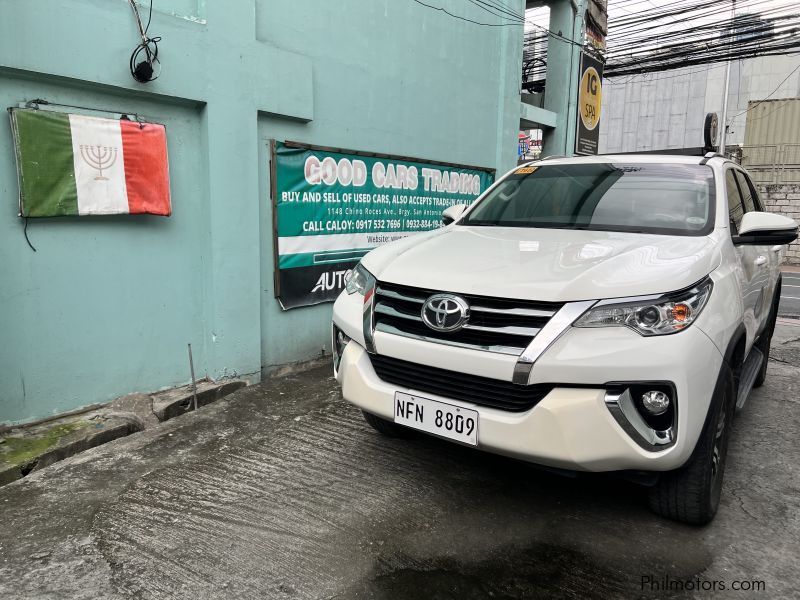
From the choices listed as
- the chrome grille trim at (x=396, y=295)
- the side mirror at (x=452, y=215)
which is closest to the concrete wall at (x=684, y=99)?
the side mirror at (x=452, y=215)

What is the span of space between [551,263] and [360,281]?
1.01 m

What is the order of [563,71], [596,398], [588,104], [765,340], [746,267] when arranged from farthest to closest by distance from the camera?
[588,104], [563,71], [765,340], [746,267], [596,398]

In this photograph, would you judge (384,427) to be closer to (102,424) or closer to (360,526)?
(360,526)

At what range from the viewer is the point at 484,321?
2.42 metres

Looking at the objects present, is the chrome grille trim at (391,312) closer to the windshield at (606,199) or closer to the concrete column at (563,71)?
the windshield at (606,199)

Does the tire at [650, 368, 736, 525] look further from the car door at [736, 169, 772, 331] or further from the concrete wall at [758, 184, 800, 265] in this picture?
the concrete wall at [758, 184, 800, 265]

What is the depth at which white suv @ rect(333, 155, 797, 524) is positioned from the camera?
86.8 inches

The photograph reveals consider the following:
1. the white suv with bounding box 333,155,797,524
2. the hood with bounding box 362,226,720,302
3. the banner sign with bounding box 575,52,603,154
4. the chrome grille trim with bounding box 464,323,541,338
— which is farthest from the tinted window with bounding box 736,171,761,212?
the banner sign with bounding box 575,52,603,154

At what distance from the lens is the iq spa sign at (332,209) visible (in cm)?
493

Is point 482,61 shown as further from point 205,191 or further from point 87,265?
point 87,265

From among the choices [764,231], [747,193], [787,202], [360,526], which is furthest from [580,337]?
[787,202]

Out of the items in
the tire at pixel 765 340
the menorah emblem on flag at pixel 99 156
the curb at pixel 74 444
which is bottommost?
the curb at pixel 74 444

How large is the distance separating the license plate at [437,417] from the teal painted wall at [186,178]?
2.36 m

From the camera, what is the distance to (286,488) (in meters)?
3.02
